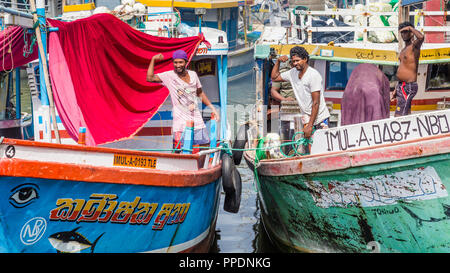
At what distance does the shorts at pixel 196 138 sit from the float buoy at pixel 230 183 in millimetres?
433

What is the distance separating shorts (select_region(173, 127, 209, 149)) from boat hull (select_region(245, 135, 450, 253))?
2.96ft

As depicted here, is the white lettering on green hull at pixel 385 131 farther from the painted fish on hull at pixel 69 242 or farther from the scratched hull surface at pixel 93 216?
the painted fish on hull at pixel 69 242

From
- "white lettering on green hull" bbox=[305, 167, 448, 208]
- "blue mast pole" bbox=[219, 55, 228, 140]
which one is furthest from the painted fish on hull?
"blue mast pole" bbox=[219, 55, 228, 140]

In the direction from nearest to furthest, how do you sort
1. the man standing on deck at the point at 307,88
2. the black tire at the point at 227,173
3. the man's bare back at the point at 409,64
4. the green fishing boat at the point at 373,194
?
the green fishing boat at the point at 373,194 → the man standing on deck at the point at 307,88 → the man's bare back at the point at 409,64 → the black tire at the point at 227,173

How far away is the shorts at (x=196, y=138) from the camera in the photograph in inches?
307

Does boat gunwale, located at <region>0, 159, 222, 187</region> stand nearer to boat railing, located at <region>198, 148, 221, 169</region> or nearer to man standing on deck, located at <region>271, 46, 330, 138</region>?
boat railing, located at <region>198, 148, 221, 169</region>

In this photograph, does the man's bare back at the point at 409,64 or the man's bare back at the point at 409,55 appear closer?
the man's bare back at the point at 409,55

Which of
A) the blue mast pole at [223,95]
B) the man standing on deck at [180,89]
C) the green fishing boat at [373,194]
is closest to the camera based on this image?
the green fishing boat at [373,194]

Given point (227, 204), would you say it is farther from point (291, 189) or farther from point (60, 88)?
point (60, 88)

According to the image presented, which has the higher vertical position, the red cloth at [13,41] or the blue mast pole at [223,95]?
the red cloth at [13,41]

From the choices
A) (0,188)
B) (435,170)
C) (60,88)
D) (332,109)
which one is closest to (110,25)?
(60,88)

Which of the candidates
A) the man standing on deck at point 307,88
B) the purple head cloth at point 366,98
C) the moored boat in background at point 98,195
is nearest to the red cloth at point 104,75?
the moored boat in background at point 98,195

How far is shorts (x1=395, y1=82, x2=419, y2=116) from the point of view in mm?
8031

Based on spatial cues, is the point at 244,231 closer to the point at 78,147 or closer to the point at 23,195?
the point at 78,147
